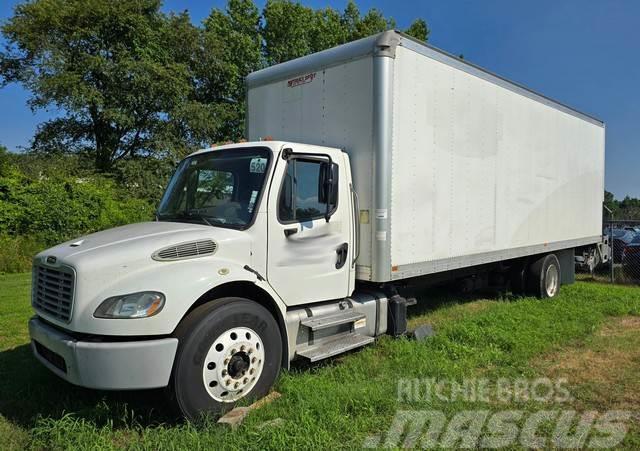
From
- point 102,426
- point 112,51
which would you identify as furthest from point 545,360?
point 112,51

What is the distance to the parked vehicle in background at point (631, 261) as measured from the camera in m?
12.0

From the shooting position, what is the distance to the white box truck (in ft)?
11.7

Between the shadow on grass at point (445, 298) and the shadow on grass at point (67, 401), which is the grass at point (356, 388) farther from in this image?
the shadow on grass at point (445, 298)

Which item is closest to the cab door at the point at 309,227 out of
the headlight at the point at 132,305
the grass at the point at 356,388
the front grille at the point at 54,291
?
the grass at the point at 356,388

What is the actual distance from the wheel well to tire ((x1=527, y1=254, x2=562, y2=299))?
611cm

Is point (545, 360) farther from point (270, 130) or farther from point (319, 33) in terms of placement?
point (319, 33)

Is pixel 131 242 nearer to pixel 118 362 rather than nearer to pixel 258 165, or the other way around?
pixel 118 362

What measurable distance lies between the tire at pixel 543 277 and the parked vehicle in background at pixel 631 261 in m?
4.50

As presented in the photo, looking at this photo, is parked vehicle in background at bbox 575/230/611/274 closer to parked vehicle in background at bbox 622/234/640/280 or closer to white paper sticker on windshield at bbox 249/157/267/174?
parked vehicle in background at bbox 622/234/640/280

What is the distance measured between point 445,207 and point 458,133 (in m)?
1.06

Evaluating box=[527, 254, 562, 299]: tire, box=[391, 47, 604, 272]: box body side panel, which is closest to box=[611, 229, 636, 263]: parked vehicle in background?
box=[527, 254, 562, 299]: tire

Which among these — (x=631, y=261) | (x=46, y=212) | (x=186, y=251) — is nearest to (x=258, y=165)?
(x=186, y=251)

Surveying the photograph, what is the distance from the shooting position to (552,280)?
9.16 m

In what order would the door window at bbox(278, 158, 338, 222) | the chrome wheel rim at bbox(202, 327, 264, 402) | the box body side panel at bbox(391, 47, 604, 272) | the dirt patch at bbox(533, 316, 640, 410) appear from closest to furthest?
1. the chrome wheel rim at bbox(202, 327, 264, 402)
2. the dirt patch at bbox(533, 316, 640, 410)
3. the door window at bbox(278, 158, 338, 222)
4. the box body side panel at bbox(391, 47, 604, 272)
